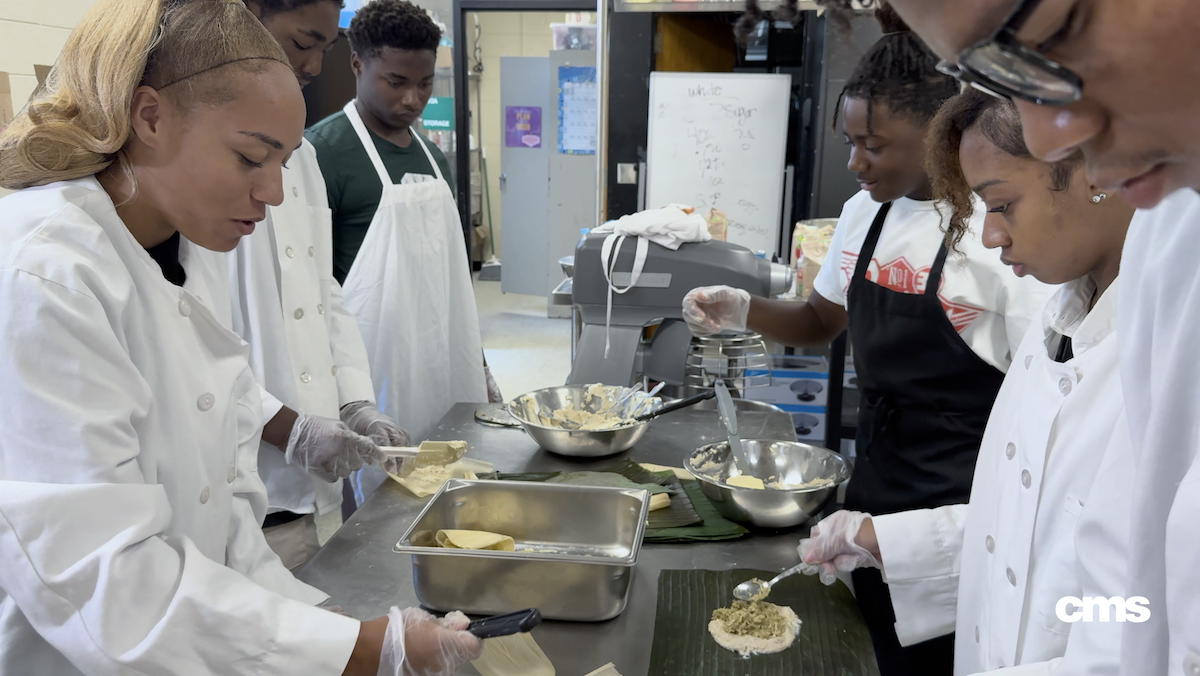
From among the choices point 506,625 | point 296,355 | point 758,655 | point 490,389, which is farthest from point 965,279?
point 490,389

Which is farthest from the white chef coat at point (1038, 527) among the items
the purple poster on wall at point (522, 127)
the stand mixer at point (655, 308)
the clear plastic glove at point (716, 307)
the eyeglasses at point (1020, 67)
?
the purple poster on wall at point (522, 127)

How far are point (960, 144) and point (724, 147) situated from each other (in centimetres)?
300

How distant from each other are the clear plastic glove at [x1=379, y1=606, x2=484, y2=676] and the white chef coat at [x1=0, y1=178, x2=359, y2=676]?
0.17ft

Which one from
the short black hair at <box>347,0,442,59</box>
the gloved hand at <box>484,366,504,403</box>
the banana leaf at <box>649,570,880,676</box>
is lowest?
the gloved hand at <box>484,366,504,403</box>

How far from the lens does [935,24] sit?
46 centimetres

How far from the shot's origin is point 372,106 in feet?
8.00

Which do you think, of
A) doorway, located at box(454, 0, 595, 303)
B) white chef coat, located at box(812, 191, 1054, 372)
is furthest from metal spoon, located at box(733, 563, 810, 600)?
doorway, located at box(454, 0, 595, 303)

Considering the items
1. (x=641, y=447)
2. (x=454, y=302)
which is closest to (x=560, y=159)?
(x=454, y=302)

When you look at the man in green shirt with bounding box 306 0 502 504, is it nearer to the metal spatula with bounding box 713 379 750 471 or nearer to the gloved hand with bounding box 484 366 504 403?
the gloved hand with bounding box 484 366 504 403

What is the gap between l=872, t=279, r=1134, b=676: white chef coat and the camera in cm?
81

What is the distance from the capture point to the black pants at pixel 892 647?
151 cm

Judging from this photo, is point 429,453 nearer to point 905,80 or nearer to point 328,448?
point 328,448

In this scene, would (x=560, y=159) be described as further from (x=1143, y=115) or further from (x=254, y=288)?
(x=1143, y=115)

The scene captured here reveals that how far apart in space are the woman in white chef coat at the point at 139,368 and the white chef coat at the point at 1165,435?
0.68m
